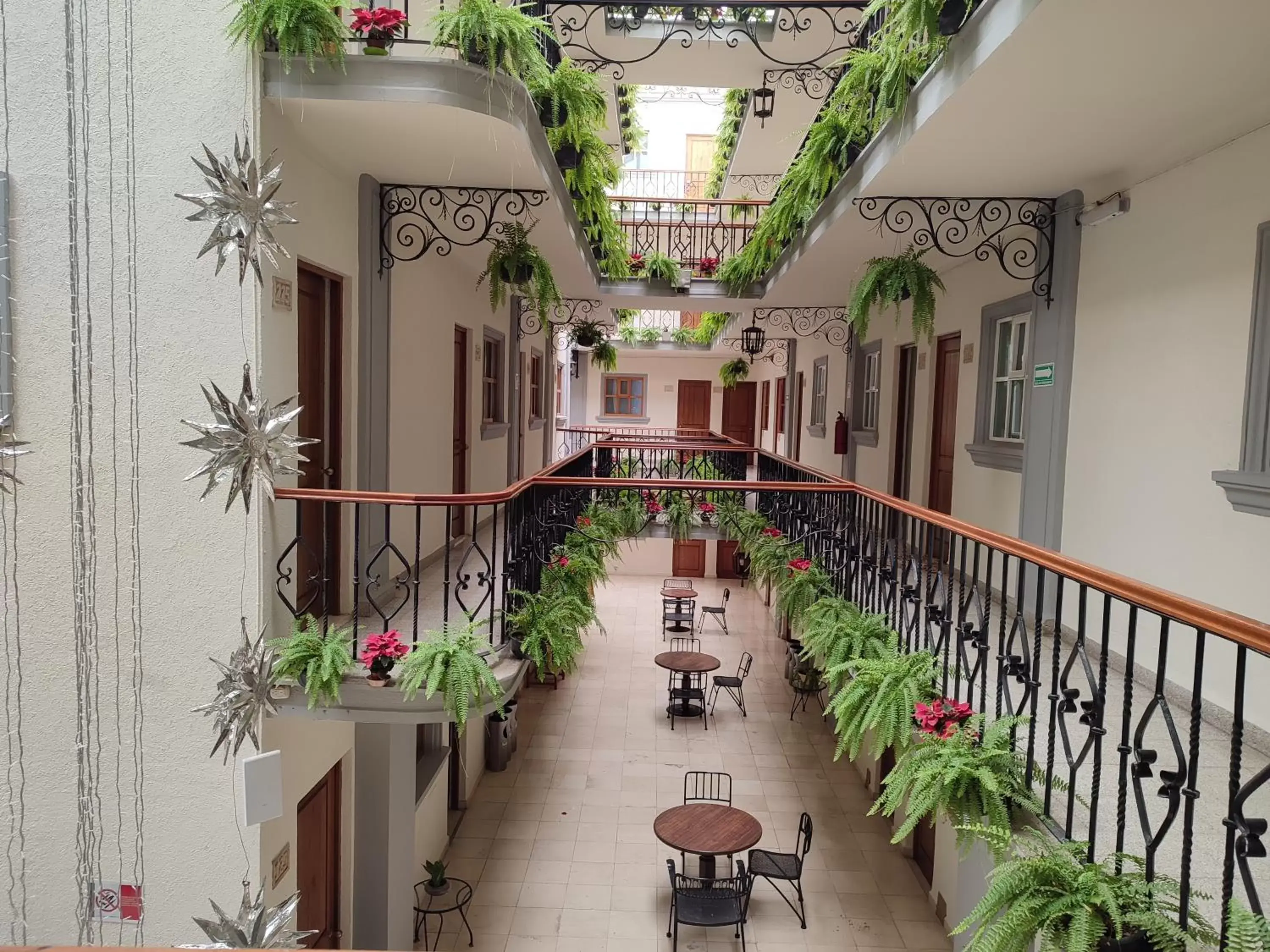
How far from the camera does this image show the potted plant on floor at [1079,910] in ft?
7.29

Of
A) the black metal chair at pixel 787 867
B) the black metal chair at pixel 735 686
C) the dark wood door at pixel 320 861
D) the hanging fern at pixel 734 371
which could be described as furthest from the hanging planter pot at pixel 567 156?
the hanging fern at pixel 734 371

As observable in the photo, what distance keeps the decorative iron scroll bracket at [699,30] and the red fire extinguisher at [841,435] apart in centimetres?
469

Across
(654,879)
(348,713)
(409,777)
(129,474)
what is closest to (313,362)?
(129,474)

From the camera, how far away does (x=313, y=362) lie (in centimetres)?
499

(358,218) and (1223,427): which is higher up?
(358,218)

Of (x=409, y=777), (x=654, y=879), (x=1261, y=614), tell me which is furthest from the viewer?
(x=654, y=879)

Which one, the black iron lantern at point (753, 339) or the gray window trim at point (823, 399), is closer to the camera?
the black iron lantern at point (753, 339)

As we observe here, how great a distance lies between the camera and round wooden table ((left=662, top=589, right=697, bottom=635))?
14.8 m

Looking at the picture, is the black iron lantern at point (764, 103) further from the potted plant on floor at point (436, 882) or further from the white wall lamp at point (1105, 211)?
the potted plant on floor at point (436, 882)

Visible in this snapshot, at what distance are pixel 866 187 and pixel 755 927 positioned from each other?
643cm

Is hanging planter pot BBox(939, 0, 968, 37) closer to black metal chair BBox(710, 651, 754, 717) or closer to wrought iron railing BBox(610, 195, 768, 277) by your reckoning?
wrought iron railing BBox(610, 195, 768, 277)

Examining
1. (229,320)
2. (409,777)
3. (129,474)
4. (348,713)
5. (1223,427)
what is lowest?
(409,777)

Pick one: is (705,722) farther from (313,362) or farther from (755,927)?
(313,362)

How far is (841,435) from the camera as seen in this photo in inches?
449
